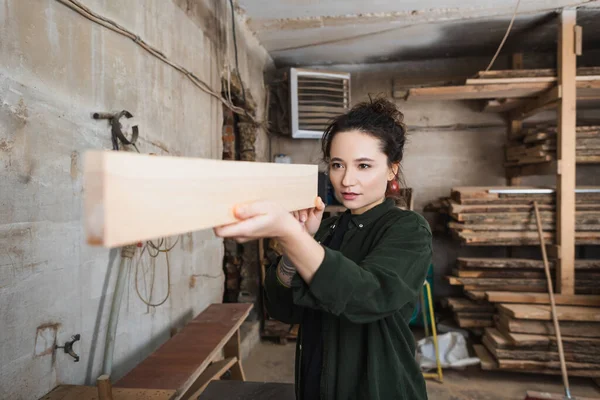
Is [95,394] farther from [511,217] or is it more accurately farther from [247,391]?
[511,217]

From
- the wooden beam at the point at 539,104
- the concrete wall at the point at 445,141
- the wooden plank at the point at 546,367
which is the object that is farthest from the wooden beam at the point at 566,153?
the concrete wall at the point at 445,141

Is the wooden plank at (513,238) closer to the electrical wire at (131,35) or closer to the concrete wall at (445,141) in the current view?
the concrete wall at (445,141)

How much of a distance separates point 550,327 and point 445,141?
2.28m

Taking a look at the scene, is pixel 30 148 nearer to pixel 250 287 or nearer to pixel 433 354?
pixel 250 287

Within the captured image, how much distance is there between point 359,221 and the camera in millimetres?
1145

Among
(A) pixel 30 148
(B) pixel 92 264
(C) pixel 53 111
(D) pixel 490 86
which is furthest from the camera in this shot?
(D) pixel 490 86

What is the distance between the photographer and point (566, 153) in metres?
3.21

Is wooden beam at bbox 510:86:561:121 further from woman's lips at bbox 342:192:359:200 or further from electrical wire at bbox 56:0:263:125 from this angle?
woman's lips at bbox 342:192:359:200

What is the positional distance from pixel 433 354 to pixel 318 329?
2.78m

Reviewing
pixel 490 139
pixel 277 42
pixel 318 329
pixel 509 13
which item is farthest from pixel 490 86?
pixel 318 329

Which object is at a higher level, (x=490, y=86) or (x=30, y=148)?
(x=490, y=86)

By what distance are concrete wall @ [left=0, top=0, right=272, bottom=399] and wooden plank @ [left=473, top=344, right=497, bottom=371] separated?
2.54 m

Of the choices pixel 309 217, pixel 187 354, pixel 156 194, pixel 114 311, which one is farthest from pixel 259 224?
pixel 187 354

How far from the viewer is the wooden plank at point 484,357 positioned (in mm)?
3217
